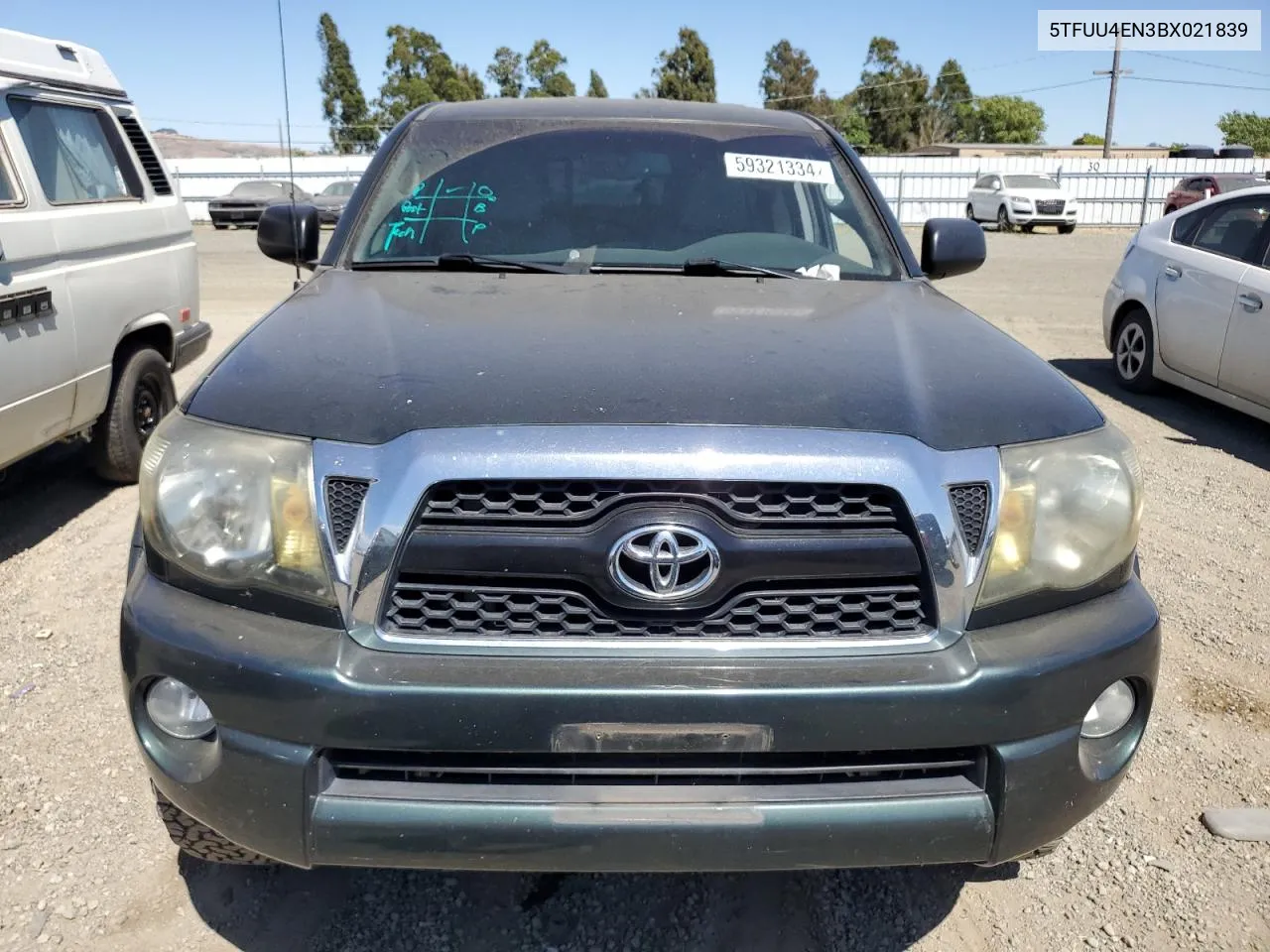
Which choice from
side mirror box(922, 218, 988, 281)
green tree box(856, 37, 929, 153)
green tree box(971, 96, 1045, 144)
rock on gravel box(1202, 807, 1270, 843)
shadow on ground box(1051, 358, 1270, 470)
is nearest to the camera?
rock on gravel box(1202, 807, 1270, 843)

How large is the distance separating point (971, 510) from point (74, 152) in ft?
15.1

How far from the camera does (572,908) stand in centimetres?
230

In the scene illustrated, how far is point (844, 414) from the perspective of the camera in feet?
5.88

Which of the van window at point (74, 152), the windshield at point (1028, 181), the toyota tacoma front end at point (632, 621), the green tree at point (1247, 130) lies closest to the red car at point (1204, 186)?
the windshield at point (1028, 181)

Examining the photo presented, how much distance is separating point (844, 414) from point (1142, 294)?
6435 millimetres

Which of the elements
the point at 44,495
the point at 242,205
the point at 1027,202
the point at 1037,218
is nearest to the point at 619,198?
the point at 44,495

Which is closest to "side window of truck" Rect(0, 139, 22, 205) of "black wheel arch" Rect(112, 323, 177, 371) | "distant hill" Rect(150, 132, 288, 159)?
"black wheel arch" Rect(112, 323, 177, 371)

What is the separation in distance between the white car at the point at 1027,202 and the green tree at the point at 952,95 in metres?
47.9

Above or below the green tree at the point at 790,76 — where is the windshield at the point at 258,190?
below

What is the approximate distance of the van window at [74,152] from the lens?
14.2 feet

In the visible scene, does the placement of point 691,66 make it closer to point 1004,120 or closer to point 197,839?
point 1004,120

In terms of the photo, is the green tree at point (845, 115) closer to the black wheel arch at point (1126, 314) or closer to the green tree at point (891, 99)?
the green tree at point (891, 99)

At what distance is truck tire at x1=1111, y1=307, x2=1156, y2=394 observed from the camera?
7.21 metres

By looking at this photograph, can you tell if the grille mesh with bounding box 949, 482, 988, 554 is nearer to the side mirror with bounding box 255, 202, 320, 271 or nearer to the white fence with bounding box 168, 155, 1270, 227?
the side mirror with bounding box 255, 202, 320, 271
